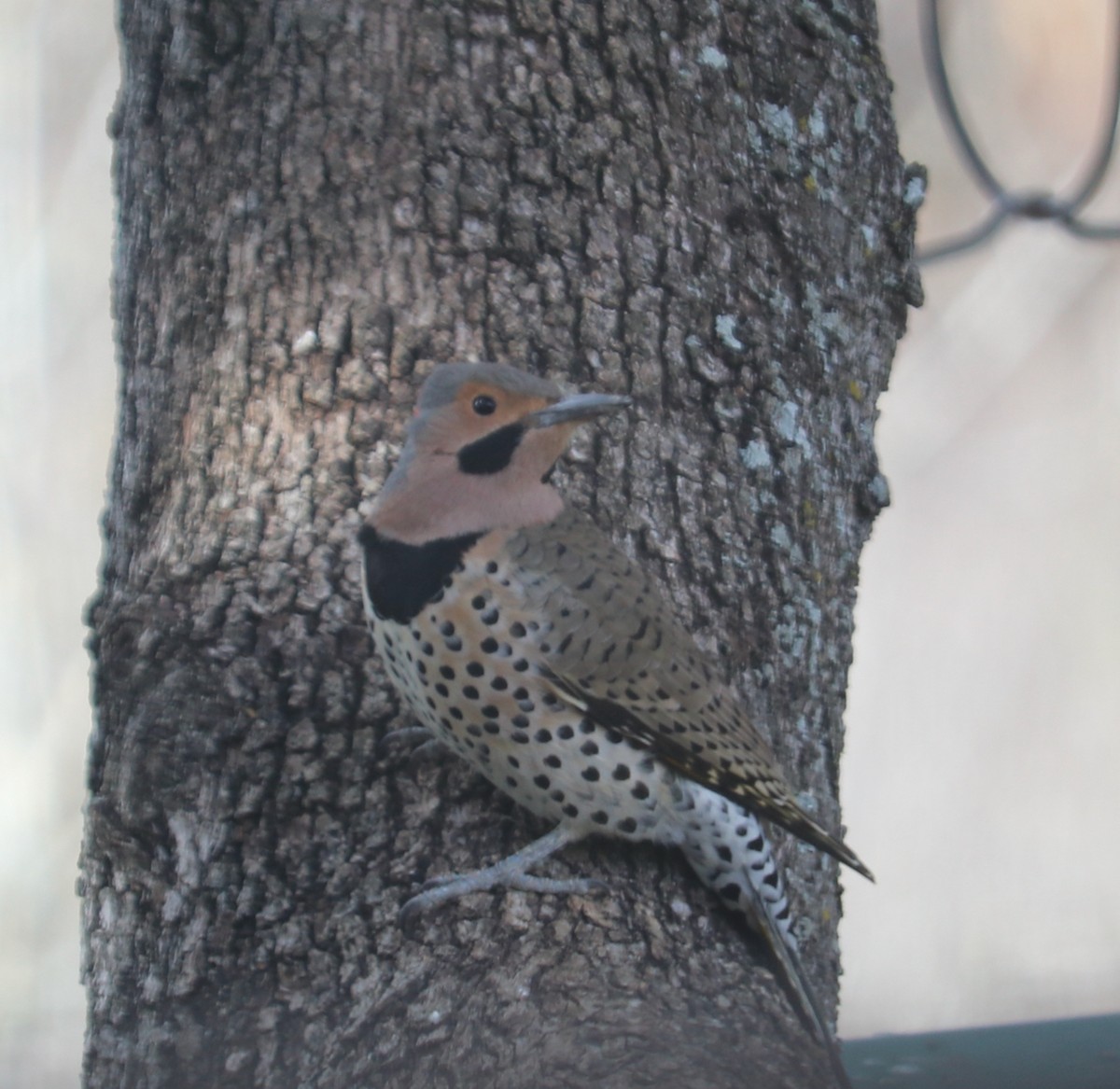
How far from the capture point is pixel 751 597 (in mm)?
2574

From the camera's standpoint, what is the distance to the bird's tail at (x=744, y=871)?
2.33 m

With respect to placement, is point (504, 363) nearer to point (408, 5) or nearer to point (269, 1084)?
point (408, 5)

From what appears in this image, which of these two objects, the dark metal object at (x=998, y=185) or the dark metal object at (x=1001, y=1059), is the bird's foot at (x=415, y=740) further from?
the dark metal object at (x=998, y=185)

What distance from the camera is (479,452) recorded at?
7.93 feet

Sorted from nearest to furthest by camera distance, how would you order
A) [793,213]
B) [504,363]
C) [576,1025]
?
1. [576,1025]
2. [504,363]
3. [793,213]

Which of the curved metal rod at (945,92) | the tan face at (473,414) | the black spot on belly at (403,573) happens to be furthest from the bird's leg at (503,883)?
the curved metal rod at (945,92)

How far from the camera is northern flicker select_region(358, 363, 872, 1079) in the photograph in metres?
2.28

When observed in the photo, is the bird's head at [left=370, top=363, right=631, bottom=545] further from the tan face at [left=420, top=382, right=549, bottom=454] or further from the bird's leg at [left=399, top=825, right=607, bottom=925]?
the bird's leg at [left=399, top=825, right=607, bottom=925]

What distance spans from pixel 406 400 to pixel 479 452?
0.20 metres

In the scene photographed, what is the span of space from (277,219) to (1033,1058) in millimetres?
1817

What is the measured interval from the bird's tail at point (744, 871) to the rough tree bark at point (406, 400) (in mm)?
52

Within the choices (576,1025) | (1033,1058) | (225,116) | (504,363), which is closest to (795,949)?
(1033,1058)

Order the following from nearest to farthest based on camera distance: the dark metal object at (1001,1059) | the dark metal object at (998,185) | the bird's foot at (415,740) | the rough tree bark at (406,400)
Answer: the dark metal object at (1001,1059) < the rough tree bark at (406,400) < the bird's foot at (415,740) < the dark metal object at (998,185)

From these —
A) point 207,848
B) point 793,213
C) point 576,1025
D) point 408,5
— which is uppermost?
point 408,5
